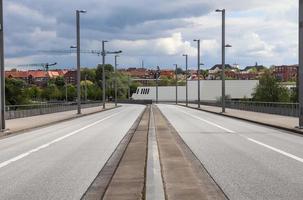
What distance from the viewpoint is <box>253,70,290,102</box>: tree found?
13726 centimetres

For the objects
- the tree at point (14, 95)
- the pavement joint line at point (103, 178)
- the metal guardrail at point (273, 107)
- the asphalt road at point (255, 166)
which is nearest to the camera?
the pavement joint line at point (103, 178)

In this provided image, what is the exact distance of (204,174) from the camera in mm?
12656

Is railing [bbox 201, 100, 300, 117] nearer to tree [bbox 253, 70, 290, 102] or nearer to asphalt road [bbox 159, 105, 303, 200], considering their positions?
asphalt road [bbox 159, 105, 303, 200]

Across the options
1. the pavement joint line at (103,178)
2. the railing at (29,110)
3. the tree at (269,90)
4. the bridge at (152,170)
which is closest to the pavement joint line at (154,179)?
the bridge at (152,170)

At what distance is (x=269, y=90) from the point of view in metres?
140

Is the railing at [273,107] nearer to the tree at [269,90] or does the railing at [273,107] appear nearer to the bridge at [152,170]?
the bridge at [152,170]

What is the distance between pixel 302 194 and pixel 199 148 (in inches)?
373

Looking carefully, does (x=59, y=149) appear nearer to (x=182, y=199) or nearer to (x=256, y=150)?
(x=256, y=150)

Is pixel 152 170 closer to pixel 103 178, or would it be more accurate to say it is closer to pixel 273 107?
pixel 103 178

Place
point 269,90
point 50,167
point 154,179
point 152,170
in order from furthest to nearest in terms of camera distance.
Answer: point 269,90 → point 50,167 → point 152,170 → point 154,179

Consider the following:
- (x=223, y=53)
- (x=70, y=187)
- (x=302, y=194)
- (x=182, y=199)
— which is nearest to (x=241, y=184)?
(x=302, y=194)

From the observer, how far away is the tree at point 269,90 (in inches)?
5404

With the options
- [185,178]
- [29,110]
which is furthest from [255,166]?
[29,110]

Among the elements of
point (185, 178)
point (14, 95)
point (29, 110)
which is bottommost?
point (29, 110)
